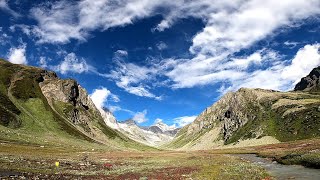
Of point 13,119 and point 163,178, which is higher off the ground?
point 13,119

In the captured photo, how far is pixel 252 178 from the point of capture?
1853 inches

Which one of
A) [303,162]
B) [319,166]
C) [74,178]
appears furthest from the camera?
[303,162]

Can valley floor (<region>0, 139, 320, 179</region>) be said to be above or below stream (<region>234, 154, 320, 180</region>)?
above

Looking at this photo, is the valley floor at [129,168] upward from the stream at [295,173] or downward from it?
upward

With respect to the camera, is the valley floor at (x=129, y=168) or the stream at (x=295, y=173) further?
the stream at (x=295, y=173)

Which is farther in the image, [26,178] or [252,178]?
[252,178]

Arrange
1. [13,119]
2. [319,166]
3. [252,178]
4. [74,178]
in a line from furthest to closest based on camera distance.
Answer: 1. [13,119]
2. [319,166]
3. [252,178]
4. [74,178]

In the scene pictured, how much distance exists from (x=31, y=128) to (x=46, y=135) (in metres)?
11.1

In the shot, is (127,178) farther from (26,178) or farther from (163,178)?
(26,178)

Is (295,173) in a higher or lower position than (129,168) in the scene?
lower

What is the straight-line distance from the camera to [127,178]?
154 ft

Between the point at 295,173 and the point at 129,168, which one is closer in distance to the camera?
the point at 295,173

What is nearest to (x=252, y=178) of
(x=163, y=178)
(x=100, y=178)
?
(x=163, y=178)

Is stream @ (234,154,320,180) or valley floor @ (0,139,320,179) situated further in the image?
stream @ (234,154,320,180)
